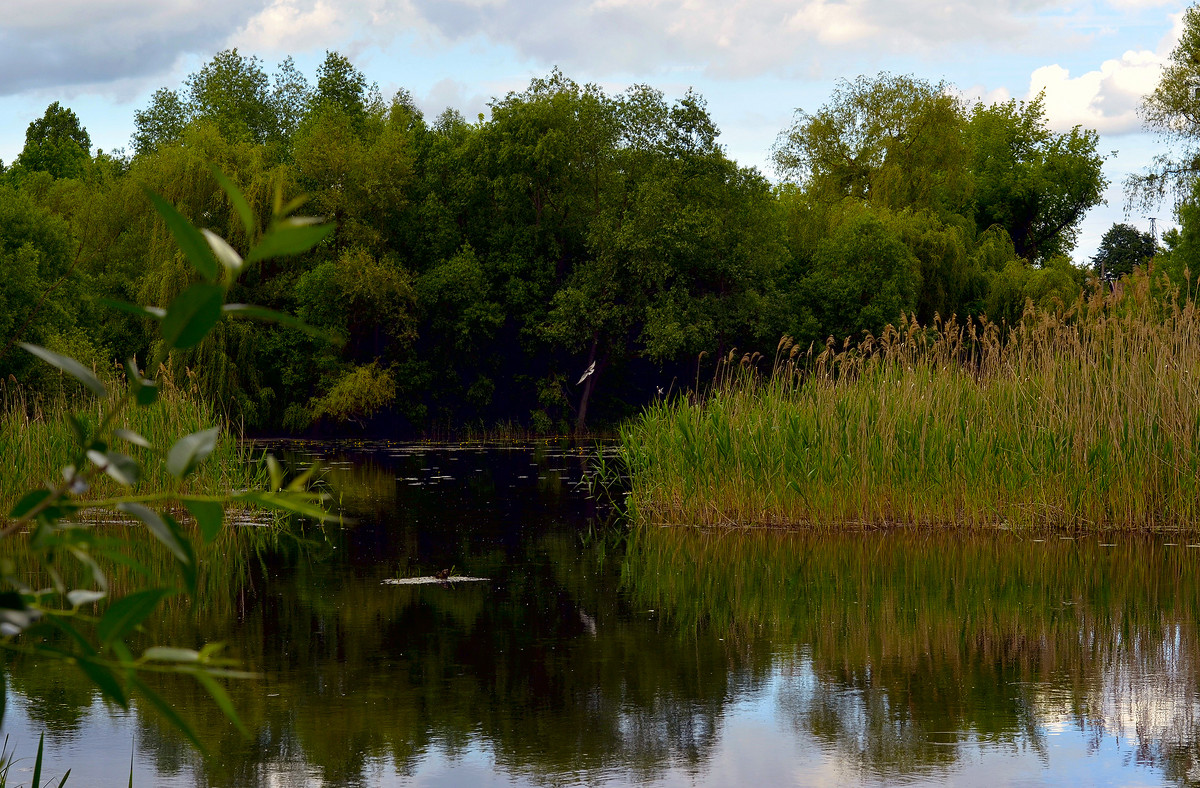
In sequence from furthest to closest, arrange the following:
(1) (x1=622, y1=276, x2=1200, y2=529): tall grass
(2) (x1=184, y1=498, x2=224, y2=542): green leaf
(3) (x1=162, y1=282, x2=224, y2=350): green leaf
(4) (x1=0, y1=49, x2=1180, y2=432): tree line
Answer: (4) (x1=0, y1=49, x2=1180, y2=432): tree line
(1) (x1=622, y1=276, x2=1200, y2=529): tall grass
(2) (x1=184, y1=498, x2=224, y2=542): green leaf
(3) (x1=162, y1=282, x2=224, y2=350): green leaf

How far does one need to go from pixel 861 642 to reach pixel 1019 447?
466 cm

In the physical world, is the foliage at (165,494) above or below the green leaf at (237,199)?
below

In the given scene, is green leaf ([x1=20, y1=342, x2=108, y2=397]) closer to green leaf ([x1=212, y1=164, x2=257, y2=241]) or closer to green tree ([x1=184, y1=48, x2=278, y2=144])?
green leaf ([x1=212, y1=164, x2=257, y2=241])

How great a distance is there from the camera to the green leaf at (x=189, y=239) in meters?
1.04

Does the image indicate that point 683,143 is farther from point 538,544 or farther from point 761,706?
point 761,706

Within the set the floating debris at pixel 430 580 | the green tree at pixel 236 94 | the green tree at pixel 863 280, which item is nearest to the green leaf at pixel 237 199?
the floating debris at pixel 430 580

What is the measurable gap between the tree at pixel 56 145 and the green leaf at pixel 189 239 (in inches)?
2066

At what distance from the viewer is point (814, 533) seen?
37.3 feet

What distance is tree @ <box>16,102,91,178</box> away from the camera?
51.2 metres

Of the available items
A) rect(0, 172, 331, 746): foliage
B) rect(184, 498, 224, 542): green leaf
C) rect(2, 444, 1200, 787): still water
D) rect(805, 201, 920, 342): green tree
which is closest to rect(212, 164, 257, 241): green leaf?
rect(0, 172, 331, 746): foliage

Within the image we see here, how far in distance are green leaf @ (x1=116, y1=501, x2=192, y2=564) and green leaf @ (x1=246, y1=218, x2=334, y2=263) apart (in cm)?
25

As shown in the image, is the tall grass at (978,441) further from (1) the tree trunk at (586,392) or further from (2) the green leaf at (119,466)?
(1) the tree trunk at (586,392)

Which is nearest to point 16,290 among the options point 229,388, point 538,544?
point 229,388

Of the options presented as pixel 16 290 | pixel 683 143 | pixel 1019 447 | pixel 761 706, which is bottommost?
pixel 761 706
